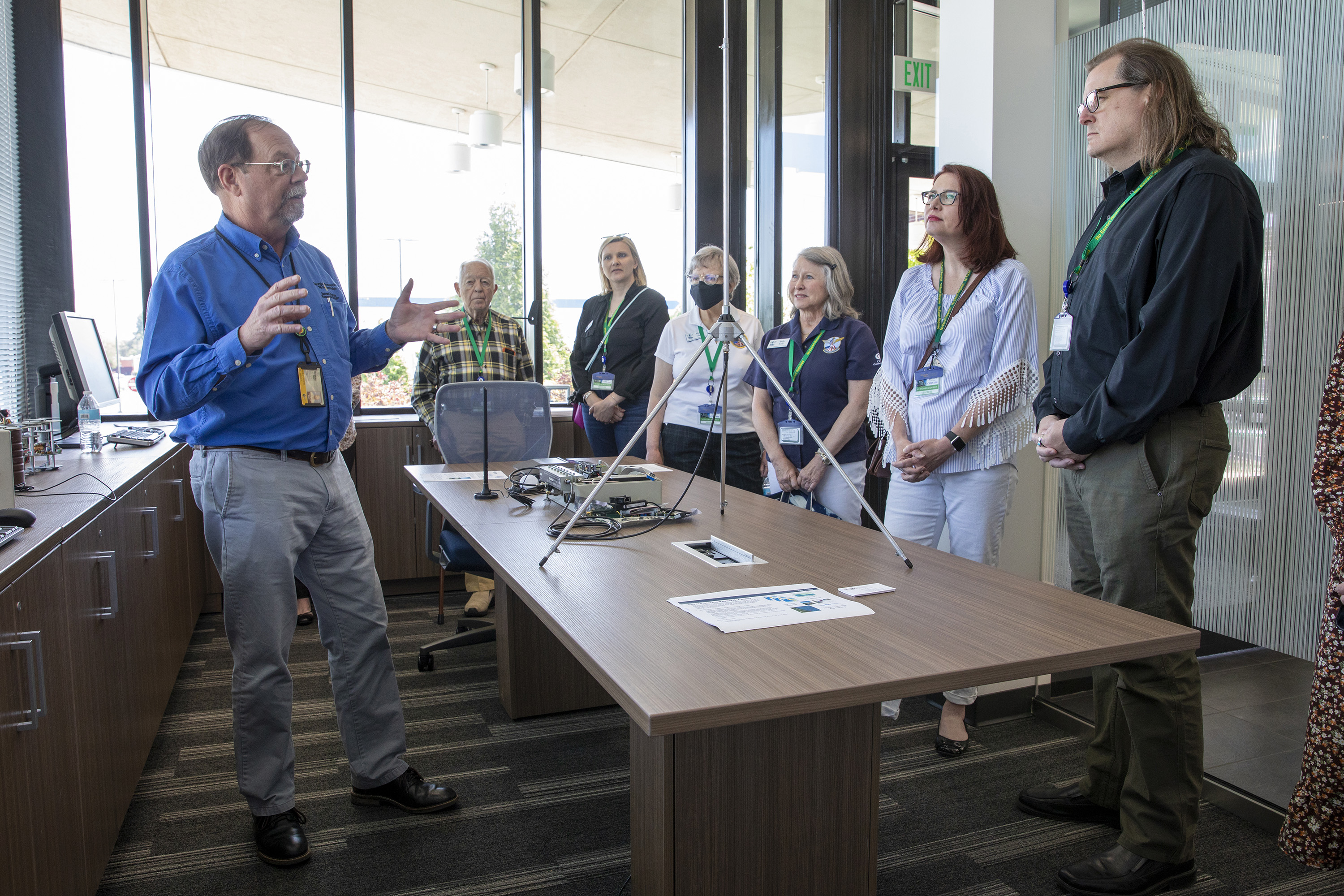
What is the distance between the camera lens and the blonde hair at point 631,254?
14.0 feet

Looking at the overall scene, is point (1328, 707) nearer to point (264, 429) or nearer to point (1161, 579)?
point (1161, 579)

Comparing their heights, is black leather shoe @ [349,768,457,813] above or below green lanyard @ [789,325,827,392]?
below

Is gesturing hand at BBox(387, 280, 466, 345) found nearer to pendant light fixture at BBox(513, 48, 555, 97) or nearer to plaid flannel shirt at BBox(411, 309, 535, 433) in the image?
plaid flannel shirt at BBox(411, 309, 535, 433)

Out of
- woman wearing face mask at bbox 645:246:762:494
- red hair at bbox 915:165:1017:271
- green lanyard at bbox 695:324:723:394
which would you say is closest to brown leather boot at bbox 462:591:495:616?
woman wearing face mask at bbox 645:246:762:494

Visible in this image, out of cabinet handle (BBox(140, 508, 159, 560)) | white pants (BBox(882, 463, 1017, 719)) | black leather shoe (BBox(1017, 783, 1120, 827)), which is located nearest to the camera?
black leather shoe (BBox(1017, 783, 1120, 827))

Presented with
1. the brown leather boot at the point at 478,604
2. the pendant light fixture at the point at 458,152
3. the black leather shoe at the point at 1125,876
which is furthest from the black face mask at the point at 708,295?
the pendant light fixture at the point at 458,152

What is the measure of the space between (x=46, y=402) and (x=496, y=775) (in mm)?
2250

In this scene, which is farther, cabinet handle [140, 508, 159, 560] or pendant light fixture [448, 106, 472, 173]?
pendant light fixture [448, 106, 472, 173]

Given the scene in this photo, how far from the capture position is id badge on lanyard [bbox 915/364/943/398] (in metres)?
2.60

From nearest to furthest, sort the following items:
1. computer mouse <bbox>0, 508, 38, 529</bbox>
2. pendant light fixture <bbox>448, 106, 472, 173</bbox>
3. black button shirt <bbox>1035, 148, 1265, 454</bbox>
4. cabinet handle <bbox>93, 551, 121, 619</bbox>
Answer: computer mouse <bbox>0, 508, 38, 529</bbox>, black button shirt <bbox>1035, 148, 1265, 454</bbox>, cabinet handle <bbox>93, 551, 121, 619</bbox>, pendant light fixture <bbox>448, 106, 472, 173</bbox>

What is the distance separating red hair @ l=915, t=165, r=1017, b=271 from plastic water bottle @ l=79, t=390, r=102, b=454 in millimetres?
2930

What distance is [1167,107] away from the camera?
1867mm

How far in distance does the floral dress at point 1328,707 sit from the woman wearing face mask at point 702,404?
2.00 metres

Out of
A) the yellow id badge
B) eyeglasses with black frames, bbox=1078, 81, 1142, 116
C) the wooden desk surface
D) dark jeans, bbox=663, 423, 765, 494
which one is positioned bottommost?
the wooden desk surface
